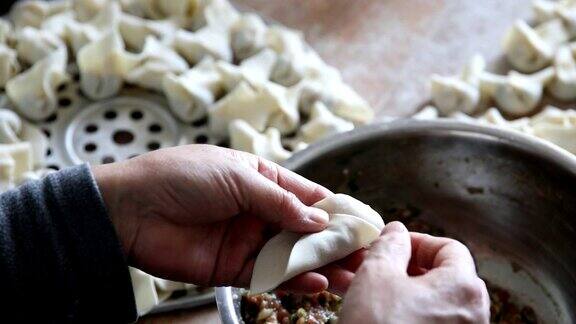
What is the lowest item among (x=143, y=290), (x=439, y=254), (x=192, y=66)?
A: (x=143, y=290)

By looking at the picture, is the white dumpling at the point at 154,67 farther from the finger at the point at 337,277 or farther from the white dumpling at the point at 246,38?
the finger at the point at 337,277

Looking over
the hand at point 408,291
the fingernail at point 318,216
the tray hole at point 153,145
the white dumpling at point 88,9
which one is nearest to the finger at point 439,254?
the hand at point 408,291

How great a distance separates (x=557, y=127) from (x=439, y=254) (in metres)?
0.57

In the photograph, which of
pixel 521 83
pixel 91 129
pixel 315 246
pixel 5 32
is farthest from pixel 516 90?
pixel 5 32

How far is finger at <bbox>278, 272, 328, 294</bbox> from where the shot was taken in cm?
90

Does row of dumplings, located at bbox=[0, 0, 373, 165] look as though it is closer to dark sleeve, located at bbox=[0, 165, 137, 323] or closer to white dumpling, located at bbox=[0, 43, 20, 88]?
white dumpling, located at bbox=[0, 43, 20, 88]

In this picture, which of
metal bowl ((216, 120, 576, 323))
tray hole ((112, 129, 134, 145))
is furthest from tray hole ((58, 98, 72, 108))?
metal bowl ((216, 120, 576, 323))

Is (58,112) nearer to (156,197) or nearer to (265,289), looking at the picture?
(156,197)

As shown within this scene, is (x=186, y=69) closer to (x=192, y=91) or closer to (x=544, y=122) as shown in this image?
(x=192, y=91)

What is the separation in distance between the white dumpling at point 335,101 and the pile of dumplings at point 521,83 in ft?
0.36

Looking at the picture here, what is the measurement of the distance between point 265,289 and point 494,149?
1.44ft

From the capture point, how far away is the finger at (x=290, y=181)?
3.20 ft

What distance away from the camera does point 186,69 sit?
1.53m

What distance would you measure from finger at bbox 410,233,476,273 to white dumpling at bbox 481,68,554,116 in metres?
0.67
